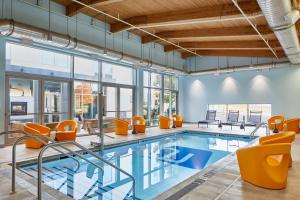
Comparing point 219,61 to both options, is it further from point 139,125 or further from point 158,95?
point 139,125

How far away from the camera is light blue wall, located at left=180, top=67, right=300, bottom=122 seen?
11.1 m

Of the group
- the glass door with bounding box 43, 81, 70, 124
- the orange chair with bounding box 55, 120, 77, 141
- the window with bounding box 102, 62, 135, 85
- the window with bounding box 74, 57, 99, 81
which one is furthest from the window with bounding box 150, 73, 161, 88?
the orange chair with bounding box 55, 120, 77, 141

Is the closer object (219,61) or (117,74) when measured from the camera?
(117,74)

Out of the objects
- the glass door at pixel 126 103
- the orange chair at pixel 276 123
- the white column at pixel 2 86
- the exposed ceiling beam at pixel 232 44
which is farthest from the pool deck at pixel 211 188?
the glass door at pixel 126 103

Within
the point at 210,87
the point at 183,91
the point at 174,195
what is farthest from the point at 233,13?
the point at 183,91

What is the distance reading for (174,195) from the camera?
3186 millimetres

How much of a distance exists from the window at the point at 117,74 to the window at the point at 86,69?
44 centimetres

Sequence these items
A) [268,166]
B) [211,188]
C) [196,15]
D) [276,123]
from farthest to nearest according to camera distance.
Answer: [276,123]
[196,15]
[211,188]
[268,166]

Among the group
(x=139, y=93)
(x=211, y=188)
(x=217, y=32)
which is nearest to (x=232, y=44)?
(x=217, y=32)

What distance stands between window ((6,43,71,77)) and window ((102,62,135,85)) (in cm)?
181

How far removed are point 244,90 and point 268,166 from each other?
386 inches

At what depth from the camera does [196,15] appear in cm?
629

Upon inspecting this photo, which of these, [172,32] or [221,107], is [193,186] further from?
[221,107]

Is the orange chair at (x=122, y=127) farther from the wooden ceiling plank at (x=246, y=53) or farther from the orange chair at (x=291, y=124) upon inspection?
the wooden ceiling plank at (x=246, y=53)
